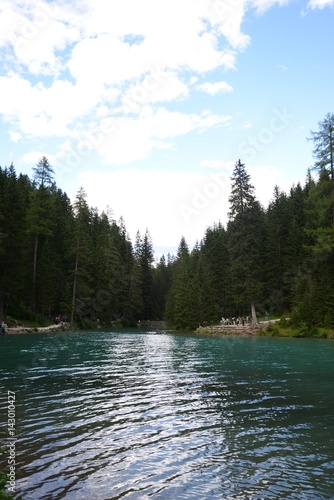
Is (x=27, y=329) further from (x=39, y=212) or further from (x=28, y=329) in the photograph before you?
(x=39, y=212)

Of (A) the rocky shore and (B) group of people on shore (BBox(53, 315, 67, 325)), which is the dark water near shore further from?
(B) group of people on shore (BBox(53, 315, 67, 325))

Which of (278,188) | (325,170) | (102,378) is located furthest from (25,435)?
(278,188)

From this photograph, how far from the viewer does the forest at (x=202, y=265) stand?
1734 inches

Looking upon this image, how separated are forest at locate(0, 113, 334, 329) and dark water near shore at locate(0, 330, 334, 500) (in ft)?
97.5

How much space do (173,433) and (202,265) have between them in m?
68.0

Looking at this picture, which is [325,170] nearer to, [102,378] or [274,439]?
[102,378]

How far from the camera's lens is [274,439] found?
28.6 feet

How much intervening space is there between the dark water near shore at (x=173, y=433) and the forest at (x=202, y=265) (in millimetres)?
29710

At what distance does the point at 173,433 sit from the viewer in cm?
920

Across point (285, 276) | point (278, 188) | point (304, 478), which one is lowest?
point (304, 478)

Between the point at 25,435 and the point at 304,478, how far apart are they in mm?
5886

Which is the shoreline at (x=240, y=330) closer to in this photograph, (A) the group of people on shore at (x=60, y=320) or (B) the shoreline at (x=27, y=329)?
(B) the shoreline at (x=27, y=329)

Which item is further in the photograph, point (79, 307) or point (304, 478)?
point (79, 307)

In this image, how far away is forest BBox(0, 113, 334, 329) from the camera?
4403 cm
